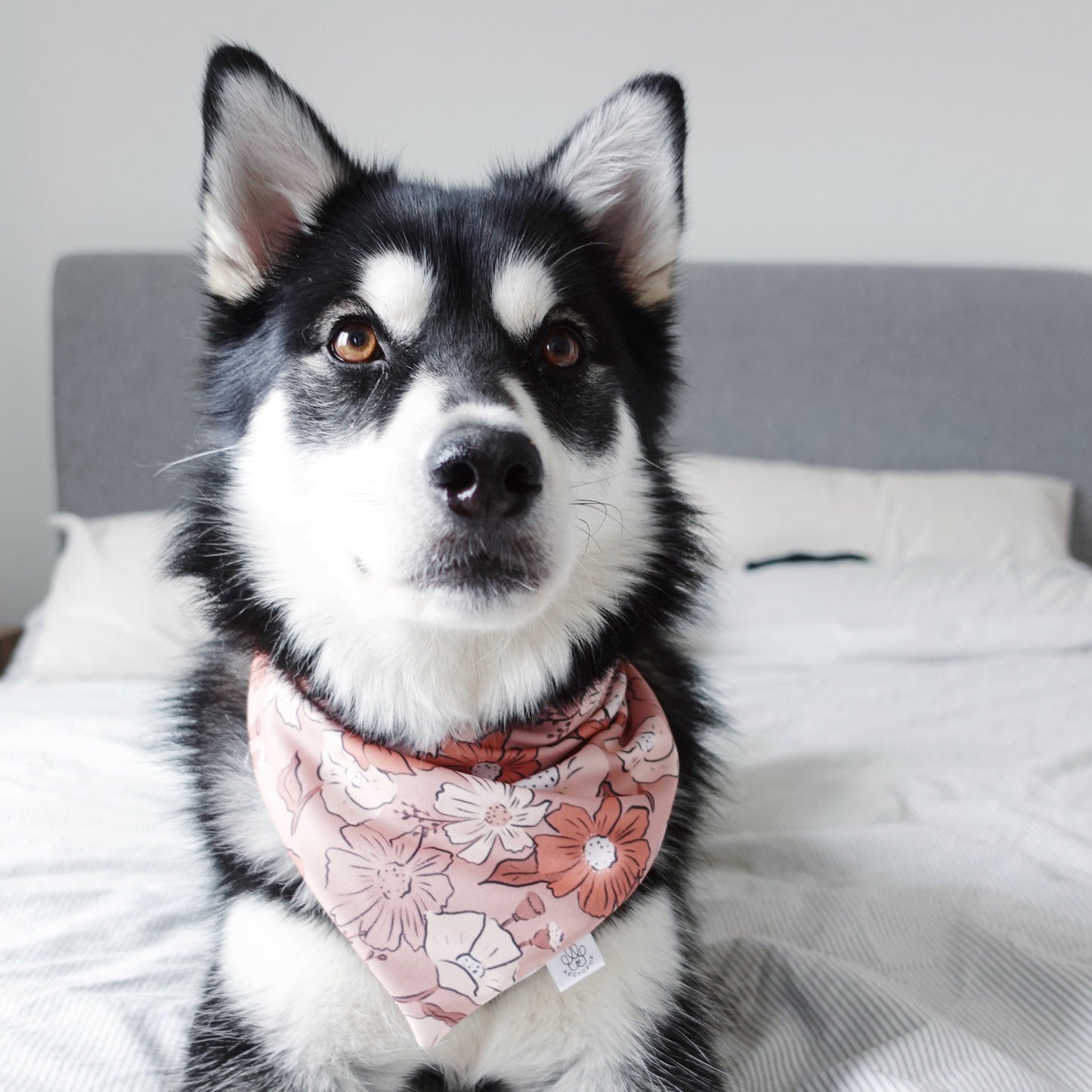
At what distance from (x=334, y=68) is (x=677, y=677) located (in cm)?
300

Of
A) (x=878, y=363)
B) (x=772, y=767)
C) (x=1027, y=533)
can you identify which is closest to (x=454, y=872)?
(x=772, y=767)

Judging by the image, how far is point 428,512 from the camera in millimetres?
953

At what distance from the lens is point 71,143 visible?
11.2 ft

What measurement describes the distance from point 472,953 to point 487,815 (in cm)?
15

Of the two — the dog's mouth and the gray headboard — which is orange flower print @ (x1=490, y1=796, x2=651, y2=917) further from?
the gray headboard

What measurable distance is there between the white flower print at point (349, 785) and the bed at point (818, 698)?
0.36 meters

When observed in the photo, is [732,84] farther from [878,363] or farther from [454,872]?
[454,872]

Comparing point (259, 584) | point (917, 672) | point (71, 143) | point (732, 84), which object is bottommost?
point (917, 672)

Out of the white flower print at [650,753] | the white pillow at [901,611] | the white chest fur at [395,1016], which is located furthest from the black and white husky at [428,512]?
the white pillow at [901,611]

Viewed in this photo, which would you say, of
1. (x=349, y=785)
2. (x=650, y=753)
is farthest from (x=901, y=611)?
(x=349, y=785)

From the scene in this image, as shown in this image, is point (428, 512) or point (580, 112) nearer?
point (428, 512)

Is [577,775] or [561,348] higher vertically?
[561,348]

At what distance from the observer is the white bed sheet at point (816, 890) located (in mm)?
1068

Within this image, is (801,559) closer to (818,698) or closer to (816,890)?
(818,698)
